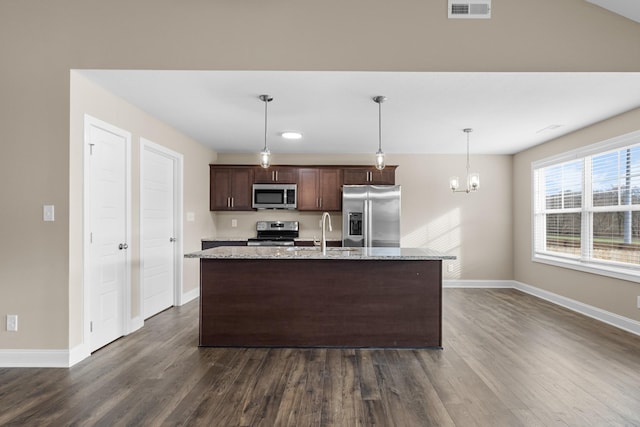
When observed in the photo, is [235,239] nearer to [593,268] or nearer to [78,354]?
[78,354]

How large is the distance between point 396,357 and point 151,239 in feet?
10.1

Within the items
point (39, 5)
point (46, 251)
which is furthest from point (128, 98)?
point (46, 251)

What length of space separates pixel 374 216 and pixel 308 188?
3.99ft

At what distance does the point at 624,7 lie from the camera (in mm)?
2979

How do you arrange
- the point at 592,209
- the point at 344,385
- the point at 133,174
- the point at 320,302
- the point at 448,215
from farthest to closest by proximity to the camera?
the point at 448,215, the point at 592,209, the point at 133,174, the point at 320,302, the point at 344,385

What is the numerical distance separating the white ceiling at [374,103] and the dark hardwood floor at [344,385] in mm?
2353

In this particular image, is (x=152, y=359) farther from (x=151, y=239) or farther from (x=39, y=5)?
(x=39, y=5)

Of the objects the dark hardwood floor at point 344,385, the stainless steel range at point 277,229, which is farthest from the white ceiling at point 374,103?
the dark hardwood floor at point 344,385

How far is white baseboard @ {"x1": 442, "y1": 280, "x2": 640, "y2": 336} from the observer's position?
4.08 meters

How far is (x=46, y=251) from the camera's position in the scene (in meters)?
3.04

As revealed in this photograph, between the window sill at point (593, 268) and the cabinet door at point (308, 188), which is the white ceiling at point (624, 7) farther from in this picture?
the cabinet door at point (308, 188)

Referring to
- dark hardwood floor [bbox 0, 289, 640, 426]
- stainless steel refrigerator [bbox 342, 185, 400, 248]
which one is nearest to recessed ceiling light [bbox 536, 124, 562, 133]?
stainless steel refrigerator [bbox 342, 185, 400, 248]

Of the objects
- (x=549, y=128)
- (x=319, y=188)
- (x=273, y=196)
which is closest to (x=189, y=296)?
(x=273, y=196)

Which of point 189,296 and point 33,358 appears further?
point 189,296
